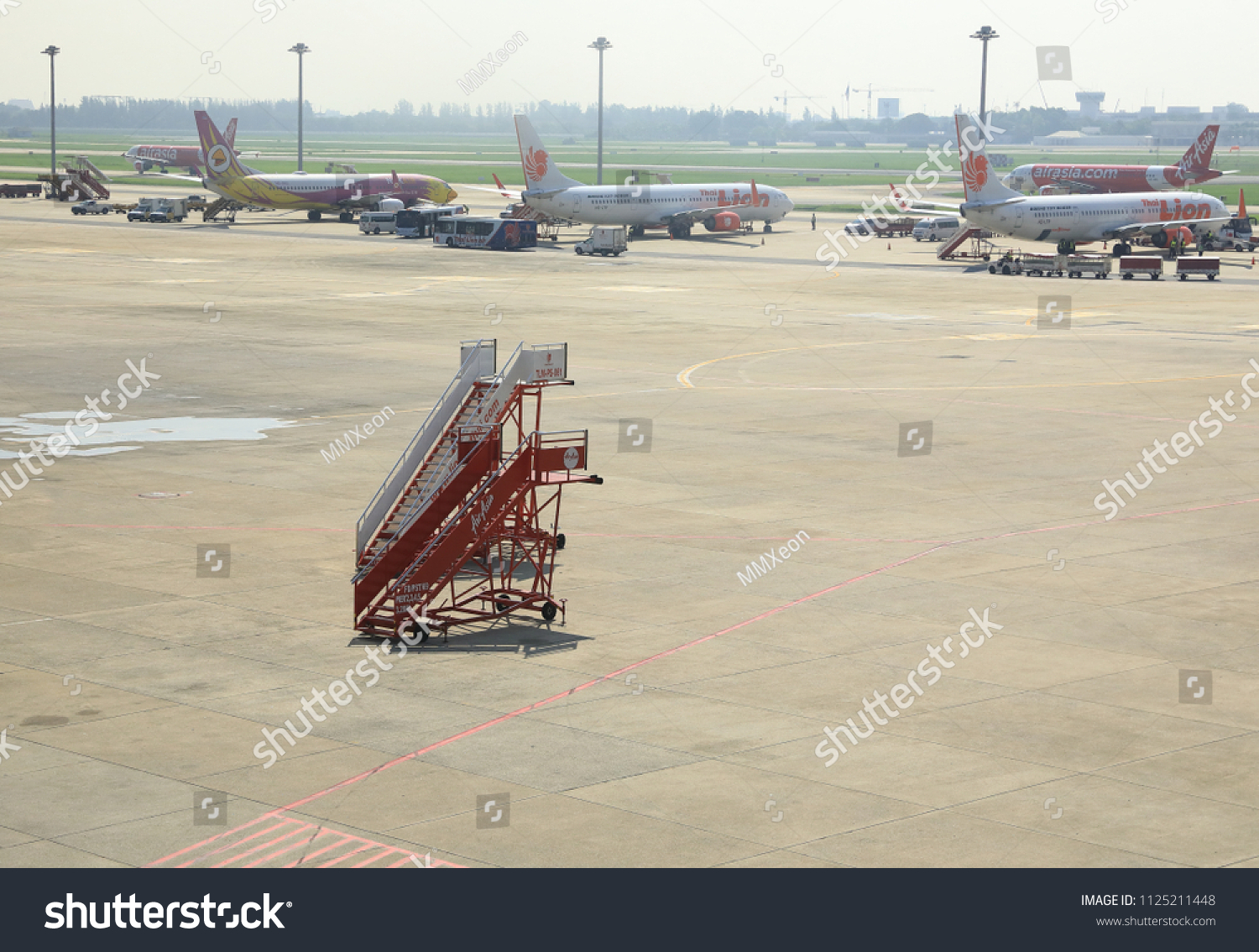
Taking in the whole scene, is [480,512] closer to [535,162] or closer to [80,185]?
[535,162]

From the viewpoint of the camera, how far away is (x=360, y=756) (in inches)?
859

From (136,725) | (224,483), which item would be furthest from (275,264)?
(136,725)

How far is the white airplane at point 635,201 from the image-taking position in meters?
131

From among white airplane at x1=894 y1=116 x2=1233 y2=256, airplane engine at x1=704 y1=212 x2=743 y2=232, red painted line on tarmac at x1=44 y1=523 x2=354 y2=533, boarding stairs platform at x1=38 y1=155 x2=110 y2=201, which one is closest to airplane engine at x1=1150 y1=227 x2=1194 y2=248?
white airplane at x1=894 y1=116 x2=1233 y2=256

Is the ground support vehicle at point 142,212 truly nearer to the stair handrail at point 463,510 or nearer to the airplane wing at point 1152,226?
the airplane wing at point 1152,226

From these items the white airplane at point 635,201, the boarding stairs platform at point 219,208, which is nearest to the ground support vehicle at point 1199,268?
the white airplane at point 635,201

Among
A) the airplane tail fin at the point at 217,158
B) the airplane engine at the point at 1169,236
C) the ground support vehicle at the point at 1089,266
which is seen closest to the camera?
the ground support vehicle at the point at 1089,266

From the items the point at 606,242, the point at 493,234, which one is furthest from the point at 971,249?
the point at 493,234

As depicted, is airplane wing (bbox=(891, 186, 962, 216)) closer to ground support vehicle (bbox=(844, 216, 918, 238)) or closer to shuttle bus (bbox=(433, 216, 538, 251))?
ground support vehicle (bbox=(844, 216, 918, 238))

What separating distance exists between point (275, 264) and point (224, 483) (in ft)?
232

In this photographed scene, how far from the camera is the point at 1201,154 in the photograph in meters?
159

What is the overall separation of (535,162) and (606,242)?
16260 millimetres

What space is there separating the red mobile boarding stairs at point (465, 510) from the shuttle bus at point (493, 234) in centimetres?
9332
